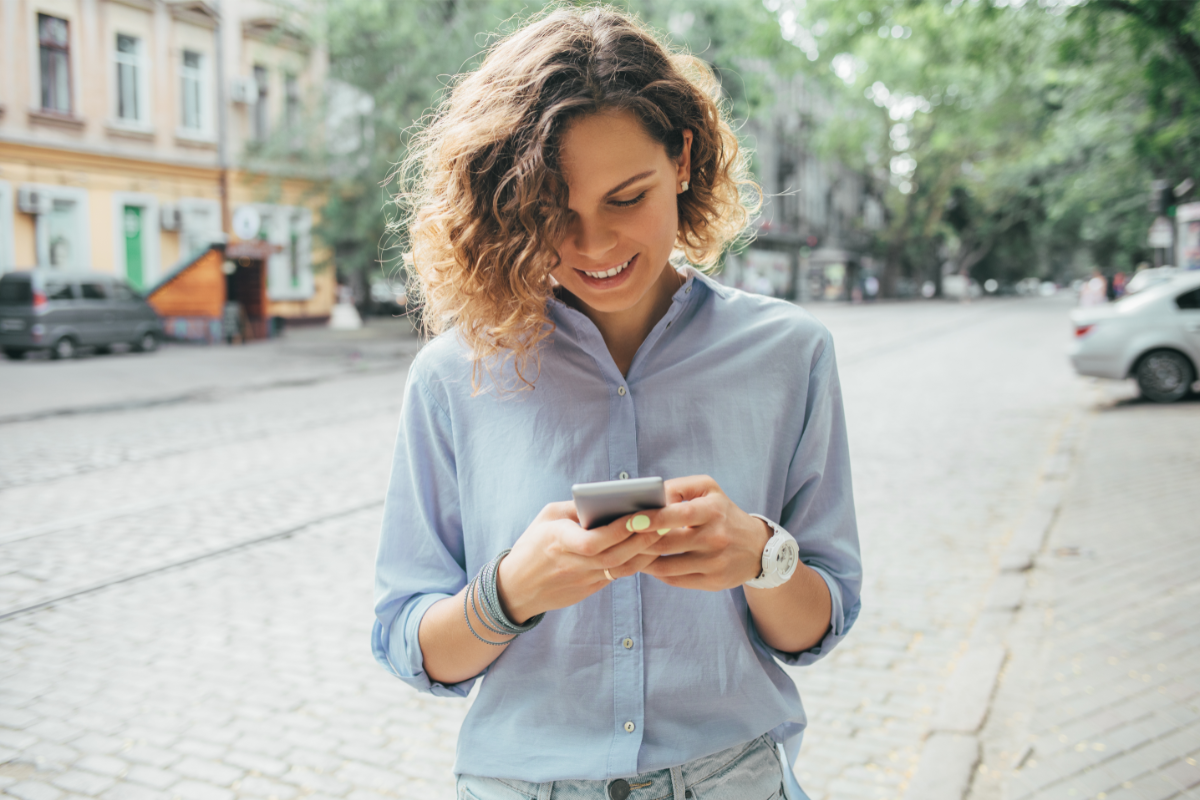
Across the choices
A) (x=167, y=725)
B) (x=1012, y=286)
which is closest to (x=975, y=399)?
(x=167, y=725)

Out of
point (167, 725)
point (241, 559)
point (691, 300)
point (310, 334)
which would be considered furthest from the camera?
point (310, 334)

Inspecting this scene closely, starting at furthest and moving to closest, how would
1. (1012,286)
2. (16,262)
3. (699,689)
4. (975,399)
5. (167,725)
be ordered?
1. (1012,286)
2. (16,262)
3. (975,399)
4. (167,725)
5. (699,689)

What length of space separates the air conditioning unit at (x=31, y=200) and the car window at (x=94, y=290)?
2.54m

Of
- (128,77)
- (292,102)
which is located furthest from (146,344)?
(292,102)

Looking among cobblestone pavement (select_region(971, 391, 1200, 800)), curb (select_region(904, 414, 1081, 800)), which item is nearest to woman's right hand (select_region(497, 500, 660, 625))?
curb (select_region(904, 414, 1081, 800))

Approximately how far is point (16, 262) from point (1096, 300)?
82.2ft

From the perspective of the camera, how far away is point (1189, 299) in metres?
12.5

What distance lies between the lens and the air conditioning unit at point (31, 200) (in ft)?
66.3

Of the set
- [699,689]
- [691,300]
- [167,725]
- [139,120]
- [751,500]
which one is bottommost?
[167,725]

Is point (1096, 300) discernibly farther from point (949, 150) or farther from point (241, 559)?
point (949, 150)

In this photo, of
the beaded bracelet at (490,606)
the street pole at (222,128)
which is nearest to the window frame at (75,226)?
the street pole at (222,128)

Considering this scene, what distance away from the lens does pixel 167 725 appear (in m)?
3.94

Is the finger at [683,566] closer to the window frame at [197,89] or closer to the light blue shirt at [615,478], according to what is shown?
the light blue shirt at [615,478]

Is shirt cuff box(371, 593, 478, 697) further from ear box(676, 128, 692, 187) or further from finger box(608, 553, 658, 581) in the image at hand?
ear box(676, 128, 692, 187)
